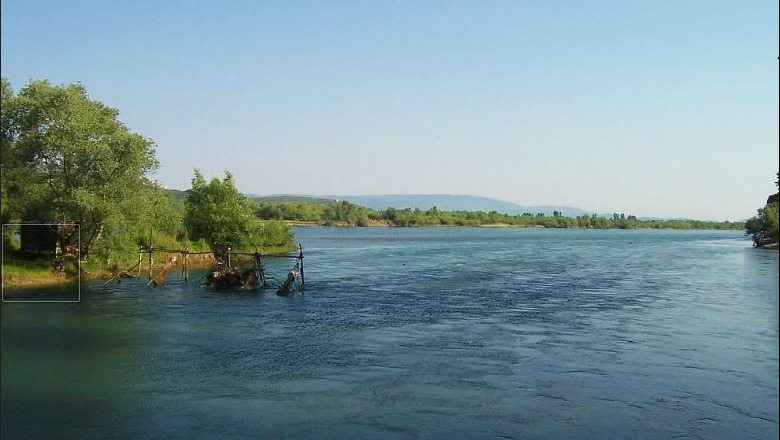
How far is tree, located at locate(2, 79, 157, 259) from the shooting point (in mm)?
33344

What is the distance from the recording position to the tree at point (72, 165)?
3334 cm

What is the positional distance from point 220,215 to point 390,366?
3649 centimetres

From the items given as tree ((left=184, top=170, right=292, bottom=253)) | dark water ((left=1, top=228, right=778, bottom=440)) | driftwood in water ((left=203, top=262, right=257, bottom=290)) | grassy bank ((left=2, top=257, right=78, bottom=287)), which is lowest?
dark water ((left=1, top=228, right=778, bottom=440))

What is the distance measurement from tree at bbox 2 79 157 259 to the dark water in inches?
166

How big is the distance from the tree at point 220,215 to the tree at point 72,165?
14331 millimetres

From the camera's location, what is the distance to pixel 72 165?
117ft

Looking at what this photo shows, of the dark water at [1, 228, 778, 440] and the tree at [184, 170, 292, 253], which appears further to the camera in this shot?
the tree at [184, 170, 292, 253]

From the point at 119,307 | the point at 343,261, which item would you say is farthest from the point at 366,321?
the point at 343,261

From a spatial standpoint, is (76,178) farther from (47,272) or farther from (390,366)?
(390,366)

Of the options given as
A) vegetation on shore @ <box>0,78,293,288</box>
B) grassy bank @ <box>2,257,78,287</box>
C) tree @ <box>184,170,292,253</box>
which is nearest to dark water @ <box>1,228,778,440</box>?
grassy bank @ <box>2,257,78,287</box>

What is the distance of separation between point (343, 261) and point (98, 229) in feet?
89.1

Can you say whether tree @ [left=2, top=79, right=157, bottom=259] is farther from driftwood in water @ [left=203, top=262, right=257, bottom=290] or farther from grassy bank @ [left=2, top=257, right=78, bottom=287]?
driftwood in water @ [left=203, top=262, right=257, bottom=290]

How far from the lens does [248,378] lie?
17.7 meters

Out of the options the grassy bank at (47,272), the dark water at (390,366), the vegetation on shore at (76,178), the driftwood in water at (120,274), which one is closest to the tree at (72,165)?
the vegetation on shore at (76,178)
